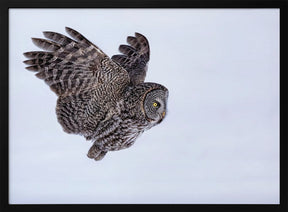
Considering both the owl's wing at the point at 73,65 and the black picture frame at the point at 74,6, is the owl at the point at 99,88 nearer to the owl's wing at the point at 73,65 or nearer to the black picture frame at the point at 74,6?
the owl's wing at the point at 73,65

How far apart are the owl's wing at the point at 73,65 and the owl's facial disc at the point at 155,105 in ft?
0.74

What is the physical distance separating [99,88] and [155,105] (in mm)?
443

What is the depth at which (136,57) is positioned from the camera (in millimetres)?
2939

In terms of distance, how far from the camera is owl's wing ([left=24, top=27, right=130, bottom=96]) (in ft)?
8.92

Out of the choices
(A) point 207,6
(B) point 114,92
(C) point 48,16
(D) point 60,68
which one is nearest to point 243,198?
(B) point 114,92


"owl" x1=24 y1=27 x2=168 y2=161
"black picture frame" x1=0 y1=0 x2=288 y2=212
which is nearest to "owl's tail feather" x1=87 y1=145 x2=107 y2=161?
"owl" x1=24 y1=27 x2=168 y2=161

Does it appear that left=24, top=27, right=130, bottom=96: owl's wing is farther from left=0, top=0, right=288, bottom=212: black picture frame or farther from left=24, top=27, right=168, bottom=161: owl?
left=0, top=0, right=288, bottom=212: black picture frame

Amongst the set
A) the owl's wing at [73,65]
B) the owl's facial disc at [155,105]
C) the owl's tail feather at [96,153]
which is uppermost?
the owl's wing at [73,65]

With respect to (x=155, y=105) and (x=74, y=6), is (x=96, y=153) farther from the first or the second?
(x=74, y=6)

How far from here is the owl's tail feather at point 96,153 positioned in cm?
276

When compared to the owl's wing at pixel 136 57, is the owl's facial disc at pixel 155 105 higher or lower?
lower

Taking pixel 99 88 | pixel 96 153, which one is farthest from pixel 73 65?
pixel 96 153

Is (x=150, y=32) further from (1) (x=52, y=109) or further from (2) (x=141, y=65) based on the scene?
(1) (x=52, y=109)

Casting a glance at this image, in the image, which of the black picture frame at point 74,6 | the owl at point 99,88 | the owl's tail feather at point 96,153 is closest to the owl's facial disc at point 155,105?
the owl at point 99,88
